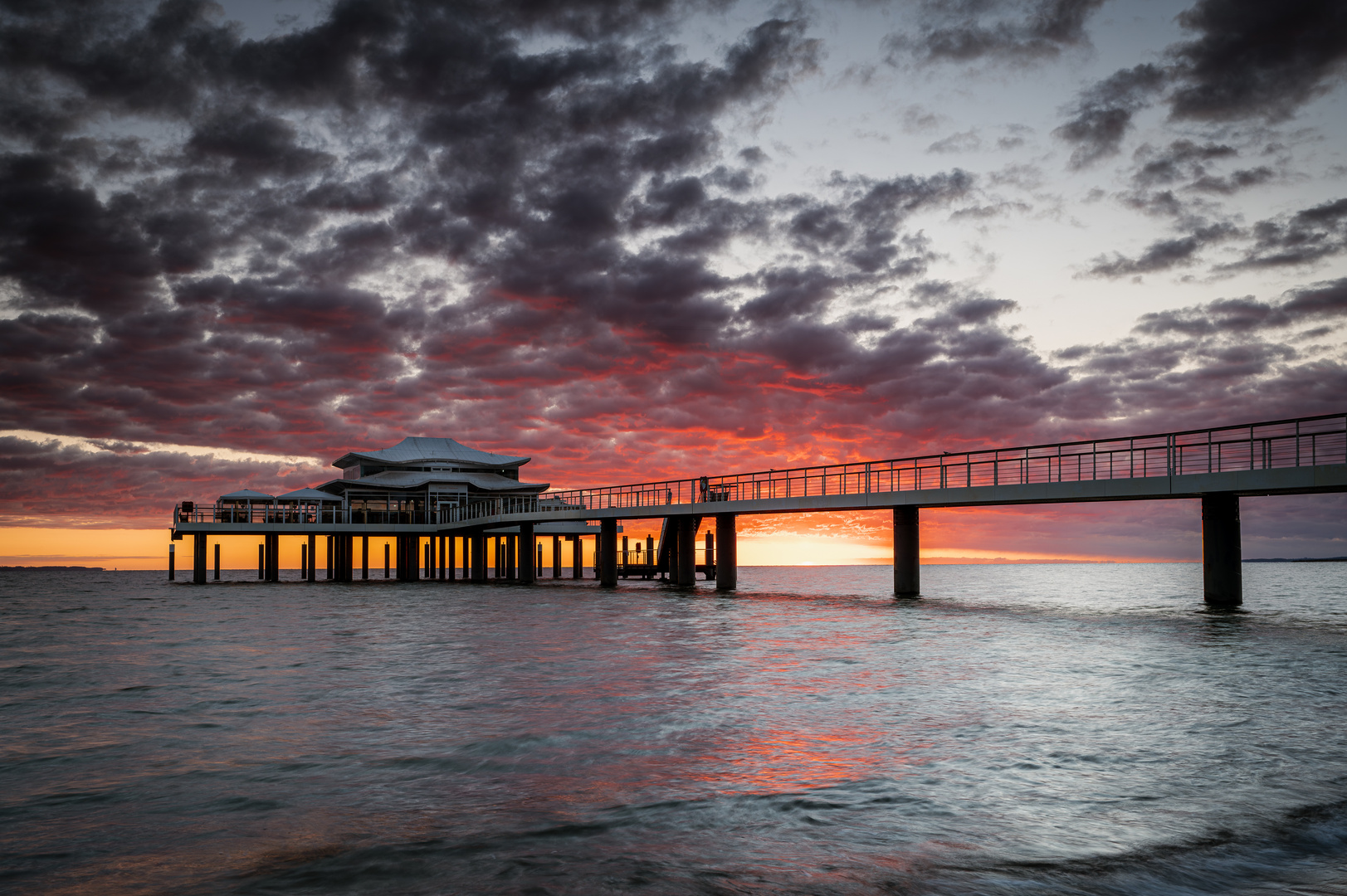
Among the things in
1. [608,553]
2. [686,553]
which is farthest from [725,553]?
[608,553]

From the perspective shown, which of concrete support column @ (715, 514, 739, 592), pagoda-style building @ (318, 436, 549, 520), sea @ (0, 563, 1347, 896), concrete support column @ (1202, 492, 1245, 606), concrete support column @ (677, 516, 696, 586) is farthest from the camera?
pagoda-style building @ (318, 436, 549, 520)

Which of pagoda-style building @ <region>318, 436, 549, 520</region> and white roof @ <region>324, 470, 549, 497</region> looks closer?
pagoda-style building @ <region>318, 436, 549, 520</region>

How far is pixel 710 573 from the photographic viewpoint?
228 ft

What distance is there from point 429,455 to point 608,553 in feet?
102

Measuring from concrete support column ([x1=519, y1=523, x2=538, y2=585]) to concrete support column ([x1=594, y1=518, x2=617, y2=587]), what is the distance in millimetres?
6411

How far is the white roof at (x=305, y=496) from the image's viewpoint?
63469 mm

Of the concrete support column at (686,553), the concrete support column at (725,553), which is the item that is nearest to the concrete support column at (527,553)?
the concrete support column at (686,553)

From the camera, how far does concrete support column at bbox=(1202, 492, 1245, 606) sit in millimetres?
29828

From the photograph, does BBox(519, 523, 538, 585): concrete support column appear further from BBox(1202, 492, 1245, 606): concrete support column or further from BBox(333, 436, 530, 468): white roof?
BBox(1202, 492, 1245, 606): concrete support column

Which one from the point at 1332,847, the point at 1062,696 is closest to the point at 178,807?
the point at 1332,847

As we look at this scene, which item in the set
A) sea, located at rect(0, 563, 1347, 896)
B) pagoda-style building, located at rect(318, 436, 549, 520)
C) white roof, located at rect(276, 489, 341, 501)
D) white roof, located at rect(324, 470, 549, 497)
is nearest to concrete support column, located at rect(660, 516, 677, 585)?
pagoda-style building, located at rect(318, 436, 549, 520)

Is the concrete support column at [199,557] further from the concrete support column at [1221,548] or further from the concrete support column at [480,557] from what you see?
the concrete support column at [1221,548]

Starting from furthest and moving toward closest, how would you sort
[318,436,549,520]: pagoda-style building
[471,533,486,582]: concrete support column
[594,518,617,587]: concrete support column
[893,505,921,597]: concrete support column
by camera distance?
[318,436,549,520]: pagoda-style building, [471,533,486,582]: concrete support column, [594,518,617,587]: concrete support column, [893,505,921,597]: concrete support column

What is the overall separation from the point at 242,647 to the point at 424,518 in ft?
155
